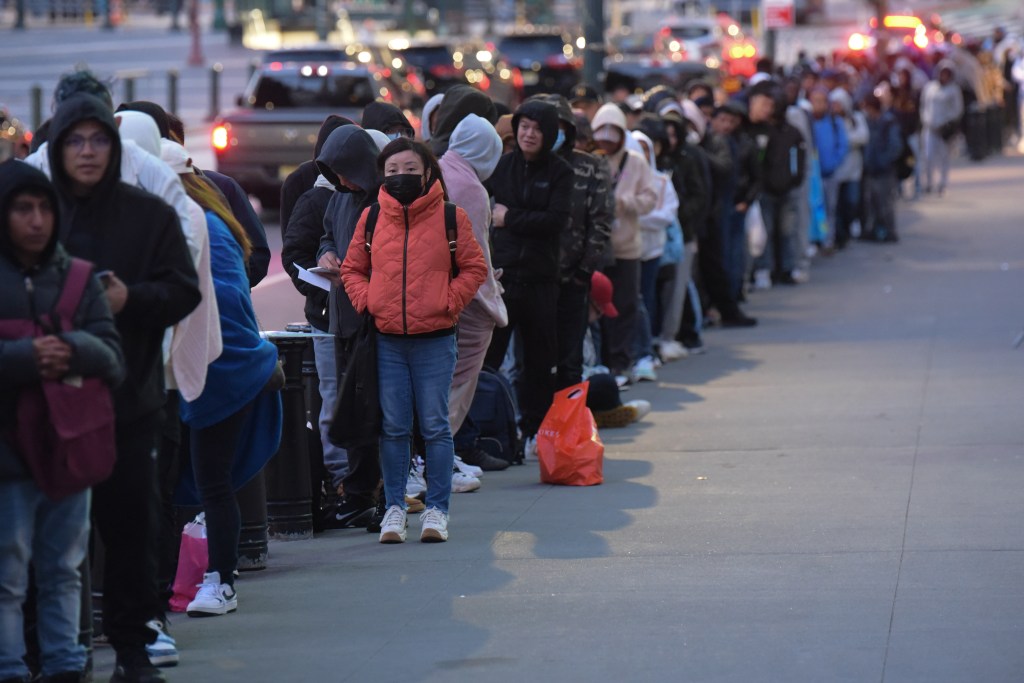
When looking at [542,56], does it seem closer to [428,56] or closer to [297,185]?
[428,56]

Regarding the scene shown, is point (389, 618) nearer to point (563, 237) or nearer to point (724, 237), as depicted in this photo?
point (563, 237)

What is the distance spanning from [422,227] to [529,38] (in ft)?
106

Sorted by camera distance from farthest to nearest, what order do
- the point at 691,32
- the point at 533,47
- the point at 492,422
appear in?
the point at 691,32, the point at 533,47, the point at 492,422

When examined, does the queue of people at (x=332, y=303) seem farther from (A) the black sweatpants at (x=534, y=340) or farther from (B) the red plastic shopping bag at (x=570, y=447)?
(B) the red plastic shopping bag at (x=570, y=447)

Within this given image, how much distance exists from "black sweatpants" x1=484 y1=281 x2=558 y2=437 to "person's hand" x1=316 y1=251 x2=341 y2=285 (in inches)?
61.0

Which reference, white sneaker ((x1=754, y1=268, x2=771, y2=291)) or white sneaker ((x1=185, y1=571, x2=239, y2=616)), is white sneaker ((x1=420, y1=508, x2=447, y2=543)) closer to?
white sneaker ((x1=185, y1=571, x2=239, y2=616))

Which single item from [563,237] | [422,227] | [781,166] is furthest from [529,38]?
[422,227]

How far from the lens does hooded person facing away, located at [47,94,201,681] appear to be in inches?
225

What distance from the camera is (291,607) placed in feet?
23.5

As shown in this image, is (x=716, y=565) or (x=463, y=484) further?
(x=463, y=484)

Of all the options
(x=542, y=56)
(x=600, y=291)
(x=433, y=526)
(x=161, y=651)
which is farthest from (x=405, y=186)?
(x=542, y=56)

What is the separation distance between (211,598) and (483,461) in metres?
3.26

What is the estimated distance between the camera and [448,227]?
26.1ft

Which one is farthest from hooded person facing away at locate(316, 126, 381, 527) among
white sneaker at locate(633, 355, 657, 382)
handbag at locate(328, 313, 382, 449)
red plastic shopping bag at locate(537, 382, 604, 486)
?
white sneaker at locate(633, 355, 657, 382)
